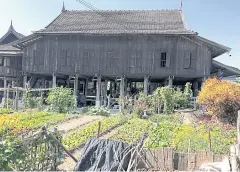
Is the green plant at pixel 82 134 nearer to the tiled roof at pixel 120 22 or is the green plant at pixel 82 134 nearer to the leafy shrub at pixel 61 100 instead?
the leafy shrub at pixel 61 100

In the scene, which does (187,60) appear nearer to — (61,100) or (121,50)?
(121,50)

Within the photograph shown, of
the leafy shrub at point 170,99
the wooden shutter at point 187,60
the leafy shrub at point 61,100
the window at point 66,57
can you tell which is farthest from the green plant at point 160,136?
the window at point 66,57

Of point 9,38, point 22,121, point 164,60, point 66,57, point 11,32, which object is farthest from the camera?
point 9,38

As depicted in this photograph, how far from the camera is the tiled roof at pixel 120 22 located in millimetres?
24594

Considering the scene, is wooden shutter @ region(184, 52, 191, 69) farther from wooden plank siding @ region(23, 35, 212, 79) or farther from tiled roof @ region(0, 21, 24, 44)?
tiled roof @ region(0, 21, 24, 44)

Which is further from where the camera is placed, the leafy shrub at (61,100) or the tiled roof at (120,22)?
the tiled roof at (120,22)

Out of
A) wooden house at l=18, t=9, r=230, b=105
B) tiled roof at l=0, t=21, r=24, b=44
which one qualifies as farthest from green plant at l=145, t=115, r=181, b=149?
tiled roof at l=0, t=21, r=24, b=44

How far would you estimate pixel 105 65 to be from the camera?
25109mm

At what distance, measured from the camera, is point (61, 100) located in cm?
2102

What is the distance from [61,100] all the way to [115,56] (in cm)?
628

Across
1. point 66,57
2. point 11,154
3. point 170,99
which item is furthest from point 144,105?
point 11,154

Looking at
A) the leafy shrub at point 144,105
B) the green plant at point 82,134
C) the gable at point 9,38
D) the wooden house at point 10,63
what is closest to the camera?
the green plant at point 82,134

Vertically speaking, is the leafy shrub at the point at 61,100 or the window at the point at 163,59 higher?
the window at the point at 163,59

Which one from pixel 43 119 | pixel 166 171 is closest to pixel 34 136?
pixel 166 171
